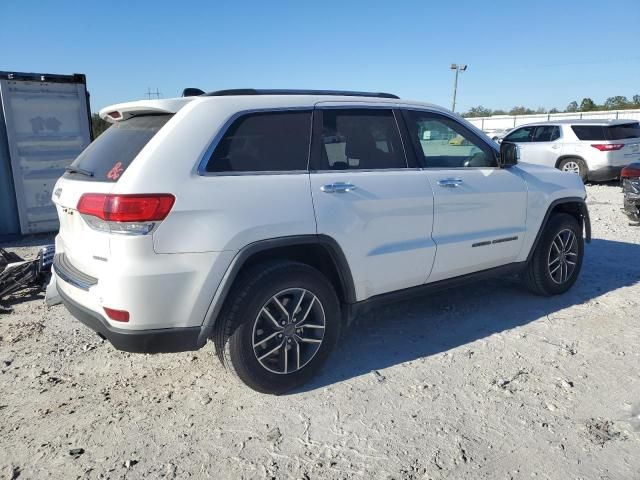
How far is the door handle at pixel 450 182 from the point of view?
387 cm

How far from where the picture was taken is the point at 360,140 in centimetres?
363

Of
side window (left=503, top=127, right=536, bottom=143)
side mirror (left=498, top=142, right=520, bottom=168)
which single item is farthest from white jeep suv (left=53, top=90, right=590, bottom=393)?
side window (left=503, top=127, right=536, bottom=143)

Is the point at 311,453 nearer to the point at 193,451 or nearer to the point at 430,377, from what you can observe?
the point at 193,451

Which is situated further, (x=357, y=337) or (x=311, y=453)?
(x=357, y=337)

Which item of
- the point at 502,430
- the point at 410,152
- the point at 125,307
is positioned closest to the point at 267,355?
the point at 125,307

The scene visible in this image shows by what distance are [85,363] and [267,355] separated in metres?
1.51

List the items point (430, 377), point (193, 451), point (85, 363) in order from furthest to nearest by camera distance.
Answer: point (85, 363) → point (430, 377) → point (193, 451)

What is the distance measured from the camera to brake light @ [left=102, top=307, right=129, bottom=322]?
2721 millimetres

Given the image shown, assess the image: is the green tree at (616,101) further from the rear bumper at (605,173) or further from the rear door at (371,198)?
the rear door at (371,198)

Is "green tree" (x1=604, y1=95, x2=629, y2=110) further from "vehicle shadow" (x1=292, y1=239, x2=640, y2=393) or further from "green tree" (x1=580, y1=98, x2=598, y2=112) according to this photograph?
"vehicle shadow" (x1=292, y1=239, x2=640, y2=393)

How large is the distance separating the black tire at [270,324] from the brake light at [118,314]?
55 centimetres

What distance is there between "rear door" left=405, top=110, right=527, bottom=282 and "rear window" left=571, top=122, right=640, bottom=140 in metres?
9.94

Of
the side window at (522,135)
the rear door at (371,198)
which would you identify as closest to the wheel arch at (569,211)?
the rear door at (371,198)

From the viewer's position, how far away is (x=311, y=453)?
268cm
